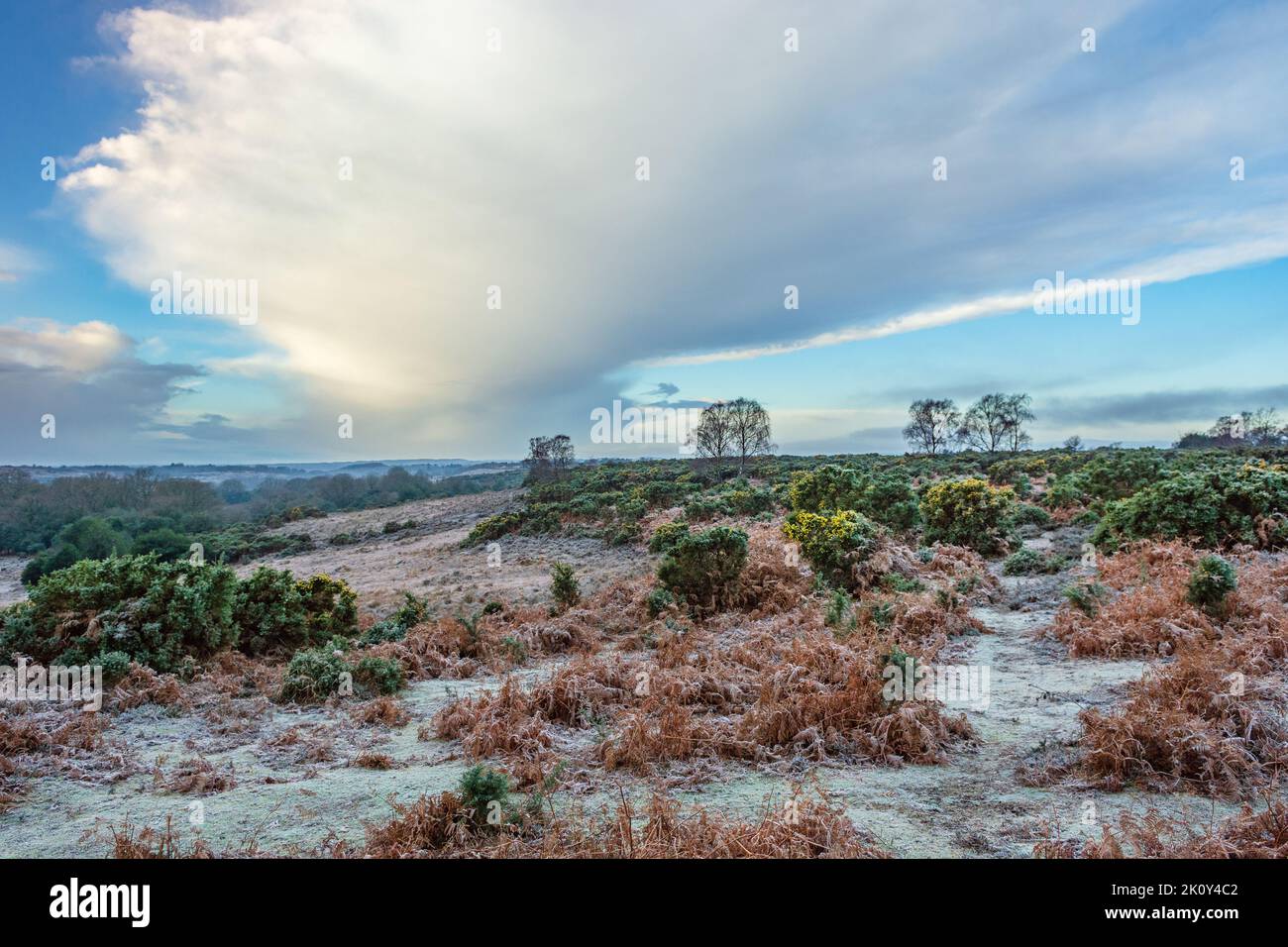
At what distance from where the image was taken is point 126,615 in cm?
905

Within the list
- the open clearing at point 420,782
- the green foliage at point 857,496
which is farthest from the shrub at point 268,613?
the green foliage at point 857,496

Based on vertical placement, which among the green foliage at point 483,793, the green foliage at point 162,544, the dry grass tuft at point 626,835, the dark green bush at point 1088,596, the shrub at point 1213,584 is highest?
the shrub at point 1213,584

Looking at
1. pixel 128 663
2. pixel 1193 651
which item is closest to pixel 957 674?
pixel 1193 651

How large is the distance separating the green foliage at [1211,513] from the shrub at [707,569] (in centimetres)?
869

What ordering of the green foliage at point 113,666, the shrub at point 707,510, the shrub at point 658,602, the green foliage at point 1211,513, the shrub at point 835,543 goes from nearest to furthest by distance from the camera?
the green foliage at point 113,666
the shrub at point 658,602
the shrub at point 835,543
the green foliage at point 1211,513
the shrub at point 707,510

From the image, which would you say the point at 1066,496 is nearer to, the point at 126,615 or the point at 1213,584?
the point at 1213,584

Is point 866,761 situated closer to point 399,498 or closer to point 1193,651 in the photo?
point 1193,651

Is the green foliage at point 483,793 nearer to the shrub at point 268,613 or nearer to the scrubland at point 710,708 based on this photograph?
the scrubland at point 710,708

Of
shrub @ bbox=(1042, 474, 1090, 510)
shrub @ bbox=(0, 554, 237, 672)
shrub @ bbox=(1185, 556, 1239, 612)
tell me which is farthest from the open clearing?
shrub @ bbox=(1042, 474, 1090, 510)

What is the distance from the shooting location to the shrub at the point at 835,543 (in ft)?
42.9

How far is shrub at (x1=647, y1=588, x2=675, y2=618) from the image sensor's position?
39.5 ft

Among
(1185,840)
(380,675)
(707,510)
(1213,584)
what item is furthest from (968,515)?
(380,675)

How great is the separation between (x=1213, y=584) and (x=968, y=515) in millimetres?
7939
